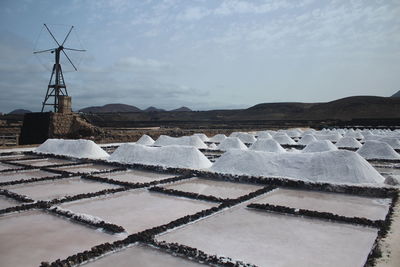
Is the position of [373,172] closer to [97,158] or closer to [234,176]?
[234,176]

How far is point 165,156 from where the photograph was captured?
1047 centimetres

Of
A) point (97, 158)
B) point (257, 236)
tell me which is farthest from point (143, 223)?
point (97, 158)

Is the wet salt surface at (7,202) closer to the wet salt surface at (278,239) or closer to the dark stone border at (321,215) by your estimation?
the wet salt surface at (278,239)

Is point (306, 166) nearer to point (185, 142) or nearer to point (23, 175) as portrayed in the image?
point (23, 175)

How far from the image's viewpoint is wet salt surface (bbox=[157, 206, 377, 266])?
11.6 feet

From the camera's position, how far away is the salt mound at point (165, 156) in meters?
9.91

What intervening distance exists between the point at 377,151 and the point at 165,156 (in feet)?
25.6

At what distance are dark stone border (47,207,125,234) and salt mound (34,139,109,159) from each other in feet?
23.6

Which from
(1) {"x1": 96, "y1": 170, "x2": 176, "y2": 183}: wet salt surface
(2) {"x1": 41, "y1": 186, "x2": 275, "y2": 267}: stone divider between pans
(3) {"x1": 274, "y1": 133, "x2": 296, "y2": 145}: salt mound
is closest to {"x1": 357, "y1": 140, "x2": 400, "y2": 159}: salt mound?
(3) {"x1": 274, "y1": 133, "x2": 296, "y2": 145}: salt mound

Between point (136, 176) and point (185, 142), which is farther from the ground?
point (185, 142)

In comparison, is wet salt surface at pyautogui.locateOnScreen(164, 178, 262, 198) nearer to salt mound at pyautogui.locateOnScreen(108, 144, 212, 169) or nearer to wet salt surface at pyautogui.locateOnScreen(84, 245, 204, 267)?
salt mound at pyautogui.locateOnScreen(108, 144, 212, 169)

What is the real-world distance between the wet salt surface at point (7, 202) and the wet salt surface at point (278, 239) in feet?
10.5

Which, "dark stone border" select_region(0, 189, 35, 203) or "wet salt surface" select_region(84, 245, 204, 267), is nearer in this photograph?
"wet salt surface" select_region(84, 245, 204, 267)

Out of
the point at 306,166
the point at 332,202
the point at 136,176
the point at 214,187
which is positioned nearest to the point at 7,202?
the point at 136,176
